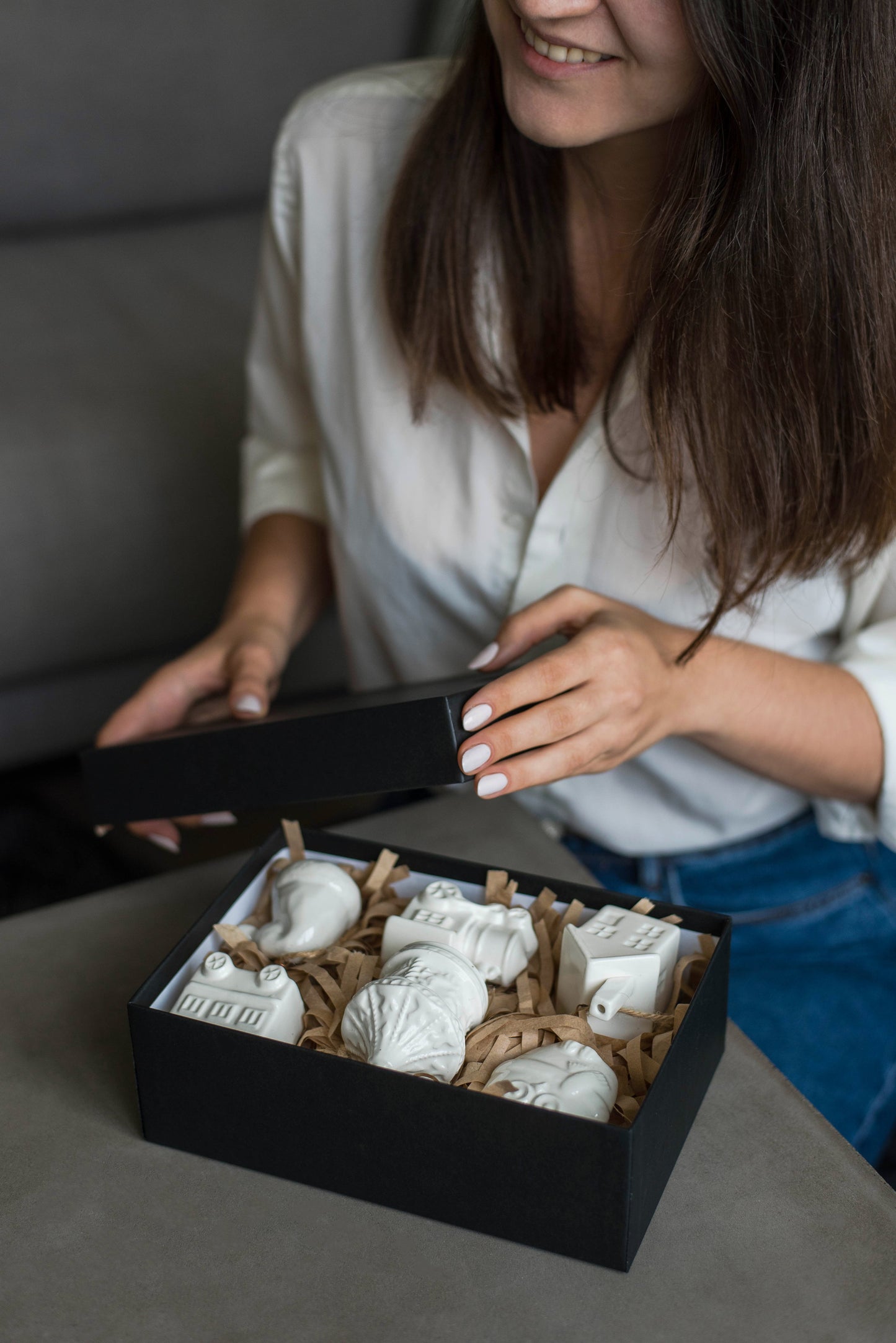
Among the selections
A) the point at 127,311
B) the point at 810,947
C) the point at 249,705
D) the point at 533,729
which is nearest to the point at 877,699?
the point at 810,947

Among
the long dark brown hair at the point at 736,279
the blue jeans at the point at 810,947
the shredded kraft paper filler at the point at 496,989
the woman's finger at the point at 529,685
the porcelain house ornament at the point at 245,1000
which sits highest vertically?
the long dark brown hair at the point at 736,279

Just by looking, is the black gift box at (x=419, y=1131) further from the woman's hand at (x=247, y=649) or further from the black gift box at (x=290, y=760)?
the woman's hand at (x=247, y=649)

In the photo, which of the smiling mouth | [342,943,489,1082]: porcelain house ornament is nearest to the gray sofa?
the smiling mouth

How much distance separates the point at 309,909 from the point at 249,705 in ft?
0.82

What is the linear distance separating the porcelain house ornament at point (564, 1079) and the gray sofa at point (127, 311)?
91 cm

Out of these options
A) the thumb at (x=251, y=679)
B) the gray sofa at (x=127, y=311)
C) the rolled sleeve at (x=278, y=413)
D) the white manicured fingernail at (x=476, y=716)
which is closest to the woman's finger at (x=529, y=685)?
the white manicured fingernail at (x=476, y=716)

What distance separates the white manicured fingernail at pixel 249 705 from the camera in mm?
797

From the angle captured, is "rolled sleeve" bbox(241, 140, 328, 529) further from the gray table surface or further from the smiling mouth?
the gray table surface

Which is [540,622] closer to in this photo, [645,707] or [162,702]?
[645,707]

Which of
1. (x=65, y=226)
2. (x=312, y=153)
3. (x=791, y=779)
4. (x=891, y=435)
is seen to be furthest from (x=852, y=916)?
(x=65, y=226)

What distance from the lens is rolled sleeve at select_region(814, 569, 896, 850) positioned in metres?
0.79

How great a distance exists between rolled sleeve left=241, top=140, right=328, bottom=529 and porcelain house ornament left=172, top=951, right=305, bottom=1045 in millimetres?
613

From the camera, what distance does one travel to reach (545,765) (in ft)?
2.02

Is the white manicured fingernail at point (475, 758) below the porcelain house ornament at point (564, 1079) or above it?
above
